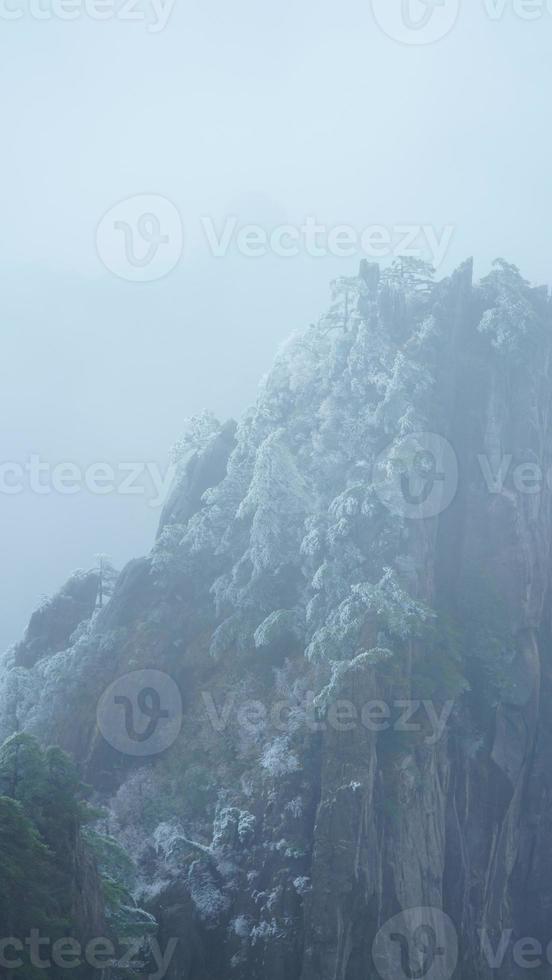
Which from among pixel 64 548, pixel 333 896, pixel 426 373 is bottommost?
pixel 333 896

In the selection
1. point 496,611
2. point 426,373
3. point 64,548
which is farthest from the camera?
point 64,548

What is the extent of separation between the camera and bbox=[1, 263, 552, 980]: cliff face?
2923 cm

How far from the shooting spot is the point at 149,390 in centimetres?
13325

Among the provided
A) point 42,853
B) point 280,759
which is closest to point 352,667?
point 280,759

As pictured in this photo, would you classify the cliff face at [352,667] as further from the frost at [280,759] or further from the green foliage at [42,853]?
the green foliage at [42,853]

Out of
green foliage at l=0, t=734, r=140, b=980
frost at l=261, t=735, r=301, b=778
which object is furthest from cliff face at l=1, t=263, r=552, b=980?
green foliage at l=0, t=734, r=140, b=980

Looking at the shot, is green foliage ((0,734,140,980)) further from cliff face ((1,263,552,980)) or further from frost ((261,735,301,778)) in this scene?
frost ((261,735,301,778))

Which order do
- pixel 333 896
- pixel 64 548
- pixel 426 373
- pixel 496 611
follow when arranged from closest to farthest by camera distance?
pixel 333 896 → pixel 496 611 → pixel 426 373 → pixel 64 548

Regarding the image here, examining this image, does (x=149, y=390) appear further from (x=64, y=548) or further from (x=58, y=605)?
(x=58, y=605)

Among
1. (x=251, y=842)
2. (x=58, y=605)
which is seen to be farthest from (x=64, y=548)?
(x=251, y=842)

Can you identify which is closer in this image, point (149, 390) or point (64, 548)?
point (64, 548)

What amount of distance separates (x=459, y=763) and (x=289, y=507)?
40.8 ft

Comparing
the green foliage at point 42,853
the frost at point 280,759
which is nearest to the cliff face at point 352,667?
the frost at point 280,759

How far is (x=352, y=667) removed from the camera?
105 ft
